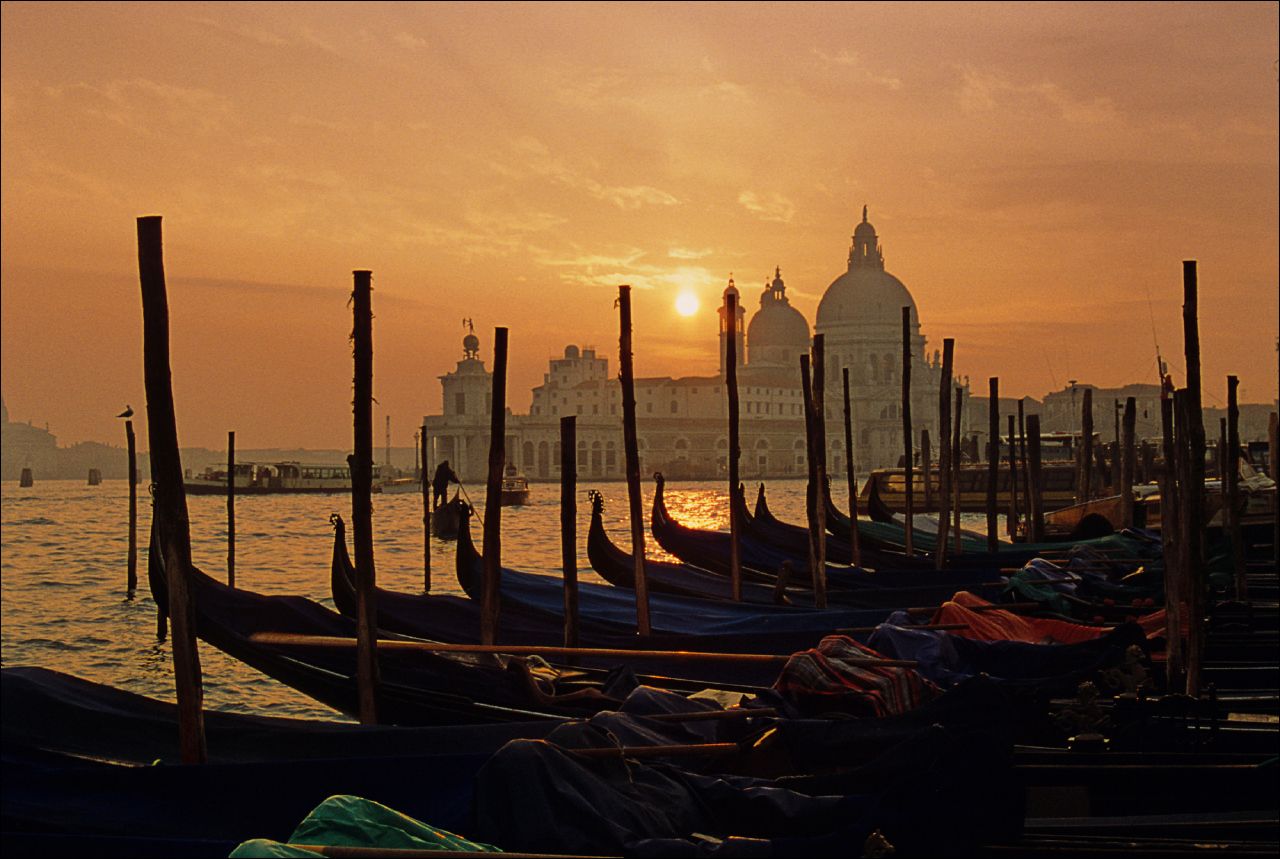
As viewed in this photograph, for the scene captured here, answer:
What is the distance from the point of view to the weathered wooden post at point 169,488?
17.3 feet

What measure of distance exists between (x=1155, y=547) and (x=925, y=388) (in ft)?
262

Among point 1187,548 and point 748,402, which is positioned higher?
point 748,402

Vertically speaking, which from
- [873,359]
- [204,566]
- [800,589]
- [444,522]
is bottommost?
[204,566]

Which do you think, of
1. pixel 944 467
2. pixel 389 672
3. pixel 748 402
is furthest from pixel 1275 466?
pixel 748 402

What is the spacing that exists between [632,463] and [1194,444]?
341 cm

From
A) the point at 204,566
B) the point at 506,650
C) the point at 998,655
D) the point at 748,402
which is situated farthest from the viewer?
the point at 748,402

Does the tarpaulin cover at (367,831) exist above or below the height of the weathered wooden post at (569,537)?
below

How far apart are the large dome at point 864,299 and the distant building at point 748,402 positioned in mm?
61

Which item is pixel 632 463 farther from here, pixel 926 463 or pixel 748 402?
pixel 748 402

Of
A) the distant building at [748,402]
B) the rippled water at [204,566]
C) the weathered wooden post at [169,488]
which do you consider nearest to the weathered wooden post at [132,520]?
the rippled water at [204,566]

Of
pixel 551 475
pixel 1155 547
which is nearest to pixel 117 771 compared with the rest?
pixel 1155 547

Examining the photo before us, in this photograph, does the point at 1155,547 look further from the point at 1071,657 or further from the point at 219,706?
the point at 219,706

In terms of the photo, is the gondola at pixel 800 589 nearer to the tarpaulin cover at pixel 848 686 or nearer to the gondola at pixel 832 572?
the gondola at pixel 832 572

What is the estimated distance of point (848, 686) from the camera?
5.48 meters
